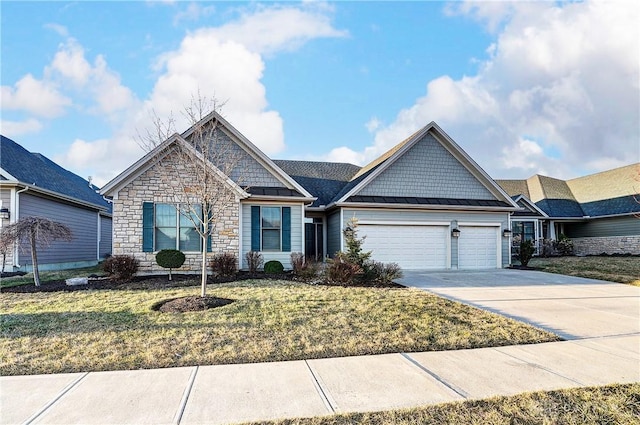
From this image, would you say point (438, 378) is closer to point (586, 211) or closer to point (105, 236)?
point (105, 236)

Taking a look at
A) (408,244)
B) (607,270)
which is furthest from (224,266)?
(607,270)

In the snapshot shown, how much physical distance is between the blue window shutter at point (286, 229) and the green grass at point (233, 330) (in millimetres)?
5682

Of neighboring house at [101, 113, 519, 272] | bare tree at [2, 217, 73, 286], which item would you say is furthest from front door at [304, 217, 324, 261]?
bare tree at [2, 217, 73, 286]

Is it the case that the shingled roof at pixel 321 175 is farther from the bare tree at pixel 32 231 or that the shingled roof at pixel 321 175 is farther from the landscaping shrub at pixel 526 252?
the bare tree at pixel 32 231

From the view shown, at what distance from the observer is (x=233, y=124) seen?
15.5 m

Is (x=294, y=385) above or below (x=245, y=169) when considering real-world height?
below

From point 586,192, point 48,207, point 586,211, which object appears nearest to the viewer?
point 48,207

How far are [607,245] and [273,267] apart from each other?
852 inches

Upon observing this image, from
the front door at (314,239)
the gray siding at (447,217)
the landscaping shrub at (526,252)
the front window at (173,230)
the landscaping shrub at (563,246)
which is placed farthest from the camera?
the landscaping shrub at (563,246)

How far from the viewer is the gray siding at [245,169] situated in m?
15.5

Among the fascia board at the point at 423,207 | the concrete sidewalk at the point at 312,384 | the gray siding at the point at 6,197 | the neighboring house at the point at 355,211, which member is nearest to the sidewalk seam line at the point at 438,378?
the concrete sidewalk at the point at 312,384

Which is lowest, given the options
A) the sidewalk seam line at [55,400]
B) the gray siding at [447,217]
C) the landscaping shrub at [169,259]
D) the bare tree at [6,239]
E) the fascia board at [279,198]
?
the sidewalk seam line at [55,400]

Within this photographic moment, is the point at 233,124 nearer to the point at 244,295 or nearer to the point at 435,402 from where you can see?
the point at 244,295

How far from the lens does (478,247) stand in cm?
1780
